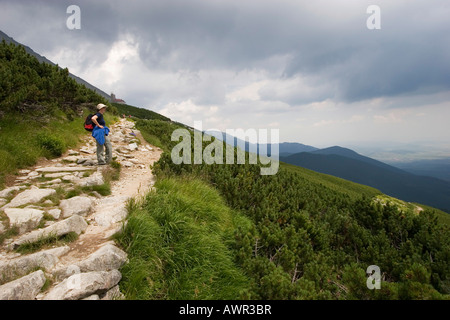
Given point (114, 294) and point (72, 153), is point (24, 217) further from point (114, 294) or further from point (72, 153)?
point (72, 153)

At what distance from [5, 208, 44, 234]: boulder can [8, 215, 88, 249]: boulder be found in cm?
23

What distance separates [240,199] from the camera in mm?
7707

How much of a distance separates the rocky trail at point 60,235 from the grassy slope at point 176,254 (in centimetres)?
31

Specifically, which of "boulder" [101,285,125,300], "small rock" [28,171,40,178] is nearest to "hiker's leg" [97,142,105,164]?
"small rock" [28,171,40,178]

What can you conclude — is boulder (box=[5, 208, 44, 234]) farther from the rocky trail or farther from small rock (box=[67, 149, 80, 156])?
small rock (box=[67, 149, 80, 156])

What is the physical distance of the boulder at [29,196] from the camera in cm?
500

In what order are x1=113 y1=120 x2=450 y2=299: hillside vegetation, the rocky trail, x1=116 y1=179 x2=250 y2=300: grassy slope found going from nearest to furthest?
the rocky trail < x1=116 y1=179 x2=250 y2=300: grassy slope < x1=113 y1=120 x2=450 y2=299: hillside vegetation

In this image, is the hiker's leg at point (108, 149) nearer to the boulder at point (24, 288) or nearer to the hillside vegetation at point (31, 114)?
the hillside vegetation at point (31, 114)

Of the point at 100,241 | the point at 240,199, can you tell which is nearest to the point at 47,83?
the point at 100,241

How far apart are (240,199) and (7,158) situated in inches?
316

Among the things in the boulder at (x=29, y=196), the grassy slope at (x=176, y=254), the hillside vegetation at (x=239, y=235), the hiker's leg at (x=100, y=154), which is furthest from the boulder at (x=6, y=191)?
the grassy slope at (x=176, y=254)

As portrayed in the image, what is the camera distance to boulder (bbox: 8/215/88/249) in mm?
3889
